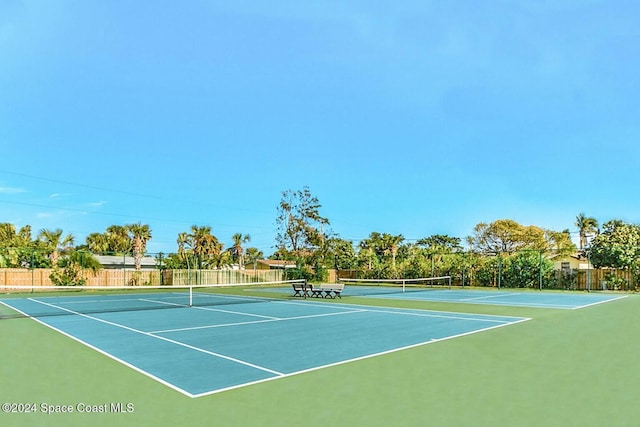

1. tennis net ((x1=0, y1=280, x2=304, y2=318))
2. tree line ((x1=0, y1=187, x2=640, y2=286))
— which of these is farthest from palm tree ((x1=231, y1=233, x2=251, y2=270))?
tennis net ((x1=0, y1=280, x2=304, y2=318))

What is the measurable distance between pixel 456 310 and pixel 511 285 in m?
20.2

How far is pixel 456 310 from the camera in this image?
611 inches

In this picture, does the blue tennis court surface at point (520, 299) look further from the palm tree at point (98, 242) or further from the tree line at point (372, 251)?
the palm tree at point (98, 242)

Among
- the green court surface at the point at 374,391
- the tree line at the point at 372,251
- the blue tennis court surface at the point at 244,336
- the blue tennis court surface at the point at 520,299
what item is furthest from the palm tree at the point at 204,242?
the green court surface at the point at 374,391

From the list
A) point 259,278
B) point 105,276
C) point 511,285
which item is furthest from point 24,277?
point 511,285

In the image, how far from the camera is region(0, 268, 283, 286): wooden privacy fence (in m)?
29.1

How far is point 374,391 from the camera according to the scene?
18.1 feet

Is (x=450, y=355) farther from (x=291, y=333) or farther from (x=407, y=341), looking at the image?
(x=291, y=333)

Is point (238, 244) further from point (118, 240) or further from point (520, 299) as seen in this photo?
point (520, 299)

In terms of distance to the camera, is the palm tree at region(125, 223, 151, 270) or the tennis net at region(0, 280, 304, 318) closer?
the tennis net at region(0, 280, 304, 318)

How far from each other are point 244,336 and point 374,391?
181 inches

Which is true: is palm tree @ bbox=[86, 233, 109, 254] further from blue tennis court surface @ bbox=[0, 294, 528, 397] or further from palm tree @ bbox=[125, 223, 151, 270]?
blue tennis court surface @ bbox=[0, 294, 528, 397]

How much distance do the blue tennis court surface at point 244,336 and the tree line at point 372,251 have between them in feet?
55.1

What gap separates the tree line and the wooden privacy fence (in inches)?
35.1
